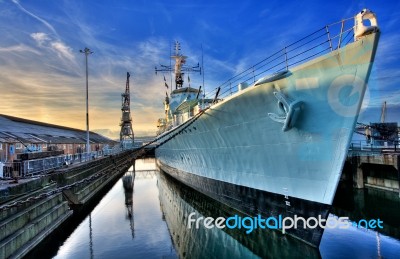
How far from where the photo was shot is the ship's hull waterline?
770 cm

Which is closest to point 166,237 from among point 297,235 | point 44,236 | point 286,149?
point 44,236

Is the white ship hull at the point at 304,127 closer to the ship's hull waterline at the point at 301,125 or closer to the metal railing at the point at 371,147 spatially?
the ship's hull waterline at the point at 301,125

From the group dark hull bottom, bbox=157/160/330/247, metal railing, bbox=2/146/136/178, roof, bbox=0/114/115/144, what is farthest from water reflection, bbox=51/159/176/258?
A: roof, bbox=0/114/115/144

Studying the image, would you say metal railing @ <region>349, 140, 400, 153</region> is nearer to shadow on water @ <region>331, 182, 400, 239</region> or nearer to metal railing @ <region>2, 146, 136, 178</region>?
shadow on water @ <region>331, 182, 400, 239</region>

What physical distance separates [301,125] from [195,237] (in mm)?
6014

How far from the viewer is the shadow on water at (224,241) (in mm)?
9003

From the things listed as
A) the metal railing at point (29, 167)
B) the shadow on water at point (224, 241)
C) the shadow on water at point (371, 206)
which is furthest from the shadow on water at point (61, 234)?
the shadow on water at point (371, 206)

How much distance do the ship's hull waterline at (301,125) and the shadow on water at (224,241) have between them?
120 centimetres

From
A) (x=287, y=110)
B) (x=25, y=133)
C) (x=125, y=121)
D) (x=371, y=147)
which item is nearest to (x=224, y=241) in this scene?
(x=287, y=110)

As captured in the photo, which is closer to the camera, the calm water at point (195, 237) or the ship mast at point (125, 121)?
the calm water at point (195, 237)

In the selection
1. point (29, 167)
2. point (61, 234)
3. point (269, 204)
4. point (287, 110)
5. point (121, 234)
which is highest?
point (287, 110)

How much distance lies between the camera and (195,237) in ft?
37.4

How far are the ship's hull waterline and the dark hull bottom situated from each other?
0.10m

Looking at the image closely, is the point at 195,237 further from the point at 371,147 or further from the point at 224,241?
the point at 371,147
